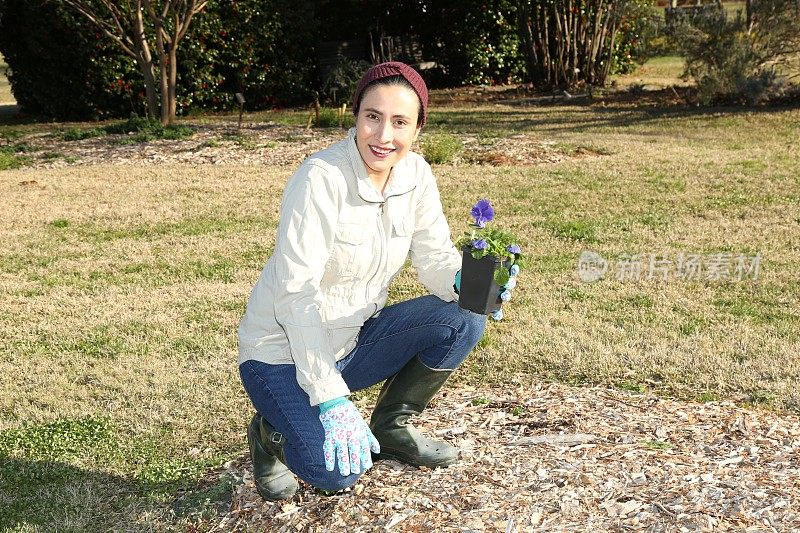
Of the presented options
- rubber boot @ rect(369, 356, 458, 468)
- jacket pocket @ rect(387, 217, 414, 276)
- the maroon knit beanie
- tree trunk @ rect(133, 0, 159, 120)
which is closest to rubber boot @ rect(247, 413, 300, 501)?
rubber boot @ rect(369, 356, 458, 468)

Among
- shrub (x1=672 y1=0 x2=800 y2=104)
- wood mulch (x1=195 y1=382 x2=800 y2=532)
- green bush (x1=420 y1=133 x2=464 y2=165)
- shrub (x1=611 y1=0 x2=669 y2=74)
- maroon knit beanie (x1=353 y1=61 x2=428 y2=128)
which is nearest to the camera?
maroon knit beanie (x1=353 y1=61 x2=428 y2=128)

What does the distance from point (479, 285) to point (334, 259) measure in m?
0.55

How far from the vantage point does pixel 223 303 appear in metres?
6.38

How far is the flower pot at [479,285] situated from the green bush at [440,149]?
298 inches

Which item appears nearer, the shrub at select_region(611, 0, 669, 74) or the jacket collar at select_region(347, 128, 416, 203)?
the jacket collar at select_region(347, 128, 416, 203)

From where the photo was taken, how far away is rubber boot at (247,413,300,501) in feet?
11.6

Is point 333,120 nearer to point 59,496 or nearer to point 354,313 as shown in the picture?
point 59,496

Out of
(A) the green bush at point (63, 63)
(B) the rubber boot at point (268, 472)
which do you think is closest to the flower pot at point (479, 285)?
(B) the rubber boot at point (268, 472)

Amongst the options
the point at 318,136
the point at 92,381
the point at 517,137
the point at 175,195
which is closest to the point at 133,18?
the point at 318,136

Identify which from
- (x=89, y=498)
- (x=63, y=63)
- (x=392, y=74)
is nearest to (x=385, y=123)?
(x=392, y=74)

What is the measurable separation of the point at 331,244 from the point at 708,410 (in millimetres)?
2159

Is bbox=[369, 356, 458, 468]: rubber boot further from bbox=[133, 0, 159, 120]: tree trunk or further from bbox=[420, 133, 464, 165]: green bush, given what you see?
bbox=[133, 0, 159, 120]: tree trunk

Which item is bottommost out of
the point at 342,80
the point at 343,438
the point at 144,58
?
the point at 343,438

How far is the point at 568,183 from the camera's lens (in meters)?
9.77
